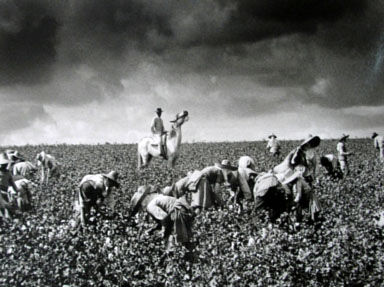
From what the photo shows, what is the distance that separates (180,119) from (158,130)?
155 centimetres

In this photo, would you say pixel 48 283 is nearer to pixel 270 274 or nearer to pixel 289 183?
pixel 270 274

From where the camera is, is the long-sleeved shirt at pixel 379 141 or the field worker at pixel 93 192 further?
the long-sleeved shirt at pixel 379 141

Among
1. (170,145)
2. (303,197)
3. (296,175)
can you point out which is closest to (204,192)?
(296,175)

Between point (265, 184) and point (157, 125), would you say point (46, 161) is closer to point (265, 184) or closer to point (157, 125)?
point (157, 125)

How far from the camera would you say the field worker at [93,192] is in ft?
26.7

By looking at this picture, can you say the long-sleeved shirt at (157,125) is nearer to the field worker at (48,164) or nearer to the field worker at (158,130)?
the field worker at (158,130)

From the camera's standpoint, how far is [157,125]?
15.8 metres

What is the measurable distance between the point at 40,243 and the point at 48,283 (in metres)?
0.70

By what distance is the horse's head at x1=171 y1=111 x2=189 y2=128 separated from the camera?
14538mm

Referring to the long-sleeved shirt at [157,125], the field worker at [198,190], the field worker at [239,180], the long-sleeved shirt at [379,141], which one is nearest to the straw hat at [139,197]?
the field worker at [198,190]

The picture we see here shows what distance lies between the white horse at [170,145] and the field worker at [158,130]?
0.20 meters

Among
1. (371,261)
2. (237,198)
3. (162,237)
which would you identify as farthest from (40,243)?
(237,198)

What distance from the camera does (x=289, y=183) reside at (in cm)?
812

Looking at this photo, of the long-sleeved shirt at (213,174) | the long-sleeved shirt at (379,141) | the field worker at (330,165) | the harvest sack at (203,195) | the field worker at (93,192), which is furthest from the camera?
the long-sleeved shirt at (379,141)
